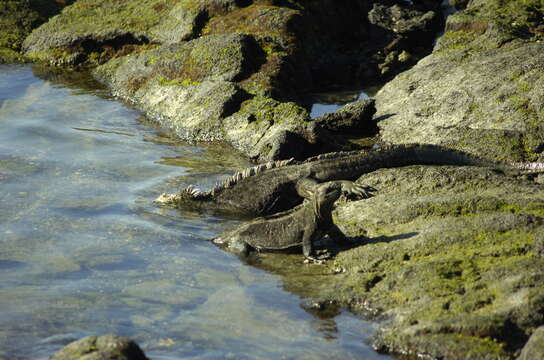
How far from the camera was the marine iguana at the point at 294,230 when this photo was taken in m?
8.05

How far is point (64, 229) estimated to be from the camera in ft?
30.8

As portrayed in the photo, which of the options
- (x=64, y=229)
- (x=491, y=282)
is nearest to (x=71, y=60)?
(x=64, y=229)

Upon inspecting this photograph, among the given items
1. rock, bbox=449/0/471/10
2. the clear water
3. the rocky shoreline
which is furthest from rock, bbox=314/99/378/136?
rock, bbox=449/0/471/10

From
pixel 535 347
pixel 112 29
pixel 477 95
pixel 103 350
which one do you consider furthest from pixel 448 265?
pixel 112 29

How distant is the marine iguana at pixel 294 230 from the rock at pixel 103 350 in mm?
2939

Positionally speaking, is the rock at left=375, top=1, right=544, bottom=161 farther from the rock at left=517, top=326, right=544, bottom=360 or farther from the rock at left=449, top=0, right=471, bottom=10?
the rock at left=449, top=0, right=471, bottom=10

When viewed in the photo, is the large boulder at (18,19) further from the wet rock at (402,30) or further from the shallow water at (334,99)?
the wet rock at (402,30)

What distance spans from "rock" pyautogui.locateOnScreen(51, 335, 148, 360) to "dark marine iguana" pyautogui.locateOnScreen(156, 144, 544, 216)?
14.3 feet

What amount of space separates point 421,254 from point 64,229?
483 cm

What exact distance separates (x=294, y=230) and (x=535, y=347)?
3.55 metres

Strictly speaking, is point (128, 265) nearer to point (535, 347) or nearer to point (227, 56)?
point (535, 347)

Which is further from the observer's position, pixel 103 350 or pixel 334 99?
pixel 334 99

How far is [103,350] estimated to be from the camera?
5.47 m

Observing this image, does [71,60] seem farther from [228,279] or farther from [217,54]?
[228,279]
